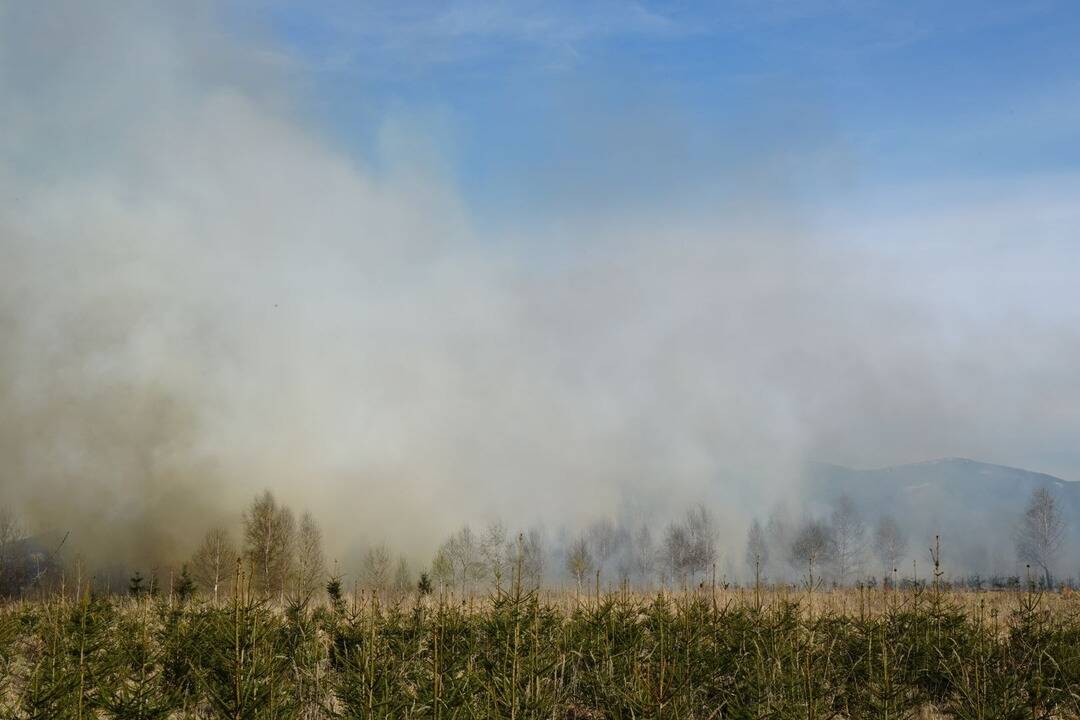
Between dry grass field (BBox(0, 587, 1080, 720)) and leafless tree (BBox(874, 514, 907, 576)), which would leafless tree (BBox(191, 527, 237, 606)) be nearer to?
dry grass field (BBox(0, 587, 1080, 720))

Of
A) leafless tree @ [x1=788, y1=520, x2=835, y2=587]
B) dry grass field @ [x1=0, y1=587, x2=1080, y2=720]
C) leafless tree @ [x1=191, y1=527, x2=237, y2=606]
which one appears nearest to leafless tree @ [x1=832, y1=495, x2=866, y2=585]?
leafless tree @ [x1=788, y1=520, x2=835, y2=587]

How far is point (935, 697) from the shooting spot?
15.1 metres

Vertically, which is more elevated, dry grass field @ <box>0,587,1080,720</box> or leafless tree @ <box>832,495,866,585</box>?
dry grass field @ <box>0,587,1080,720</box>

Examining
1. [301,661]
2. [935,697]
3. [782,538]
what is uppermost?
[301,661]

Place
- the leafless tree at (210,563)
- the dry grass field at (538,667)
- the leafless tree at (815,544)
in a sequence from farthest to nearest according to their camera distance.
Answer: the leafless tree at (815,544) < the leafless tree at (210,563) < the dry grass field at (538,667)

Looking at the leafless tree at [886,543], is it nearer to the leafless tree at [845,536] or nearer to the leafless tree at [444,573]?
the leafless tree at [845,536]

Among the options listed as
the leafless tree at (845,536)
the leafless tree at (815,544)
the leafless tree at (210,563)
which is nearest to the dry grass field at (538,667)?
the leafless tree at (210,563)

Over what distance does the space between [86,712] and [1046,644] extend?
15.9 metres

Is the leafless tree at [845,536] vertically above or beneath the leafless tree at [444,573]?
beneath

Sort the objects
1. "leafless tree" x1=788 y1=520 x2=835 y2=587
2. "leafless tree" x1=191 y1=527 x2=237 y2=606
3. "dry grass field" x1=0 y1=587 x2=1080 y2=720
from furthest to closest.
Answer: "leafless tree" x1=788 y1=520 x2=835 y2=587 < "leafless tree" x1=191 y1=527 x2=237 y2=606 < "dry grass field" x1=0 y1=587 x2=1080 y2=720

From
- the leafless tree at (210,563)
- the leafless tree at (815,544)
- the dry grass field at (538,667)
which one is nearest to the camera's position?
the dry grass field at (538,667)

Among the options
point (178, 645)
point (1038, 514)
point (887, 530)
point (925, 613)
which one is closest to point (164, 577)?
point (178, 645)

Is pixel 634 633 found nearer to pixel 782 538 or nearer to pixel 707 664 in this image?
pixel 707 664

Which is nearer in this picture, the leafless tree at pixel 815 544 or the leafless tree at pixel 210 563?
the leafless tree at pixel 210 563
